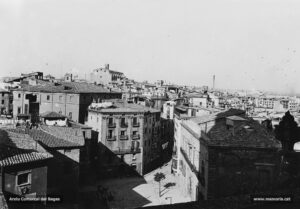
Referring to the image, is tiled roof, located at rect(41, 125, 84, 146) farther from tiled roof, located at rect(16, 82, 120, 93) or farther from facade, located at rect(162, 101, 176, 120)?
facade, located at rect(162, 101, 176, 120)

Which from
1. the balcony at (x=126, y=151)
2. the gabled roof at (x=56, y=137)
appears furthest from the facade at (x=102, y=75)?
the gabled roof at (x=56, y=137)

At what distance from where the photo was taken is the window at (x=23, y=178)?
1995cm

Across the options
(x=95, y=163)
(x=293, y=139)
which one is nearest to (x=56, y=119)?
(x=95, y=163)

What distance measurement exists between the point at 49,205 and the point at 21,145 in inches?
178

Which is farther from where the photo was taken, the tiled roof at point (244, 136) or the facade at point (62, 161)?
the facade at point (62, 161)

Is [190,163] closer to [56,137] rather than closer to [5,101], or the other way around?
[56,137]

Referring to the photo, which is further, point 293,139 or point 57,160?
point 57,160

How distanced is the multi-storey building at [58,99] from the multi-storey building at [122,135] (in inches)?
245

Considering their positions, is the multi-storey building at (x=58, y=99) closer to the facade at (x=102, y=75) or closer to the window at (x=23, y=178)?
the window at (x=23, y=178)

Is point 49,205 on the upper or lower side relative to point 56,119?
lower

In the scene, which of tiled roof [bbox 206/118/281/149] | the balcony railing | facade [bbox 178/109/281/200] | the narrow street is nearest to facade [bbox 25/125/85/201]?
the narrow street

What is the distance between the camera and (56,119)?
40.2m

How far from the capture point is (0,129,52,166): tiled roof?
1953cm

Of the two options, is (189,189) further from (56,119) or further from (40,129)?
(56,119)
